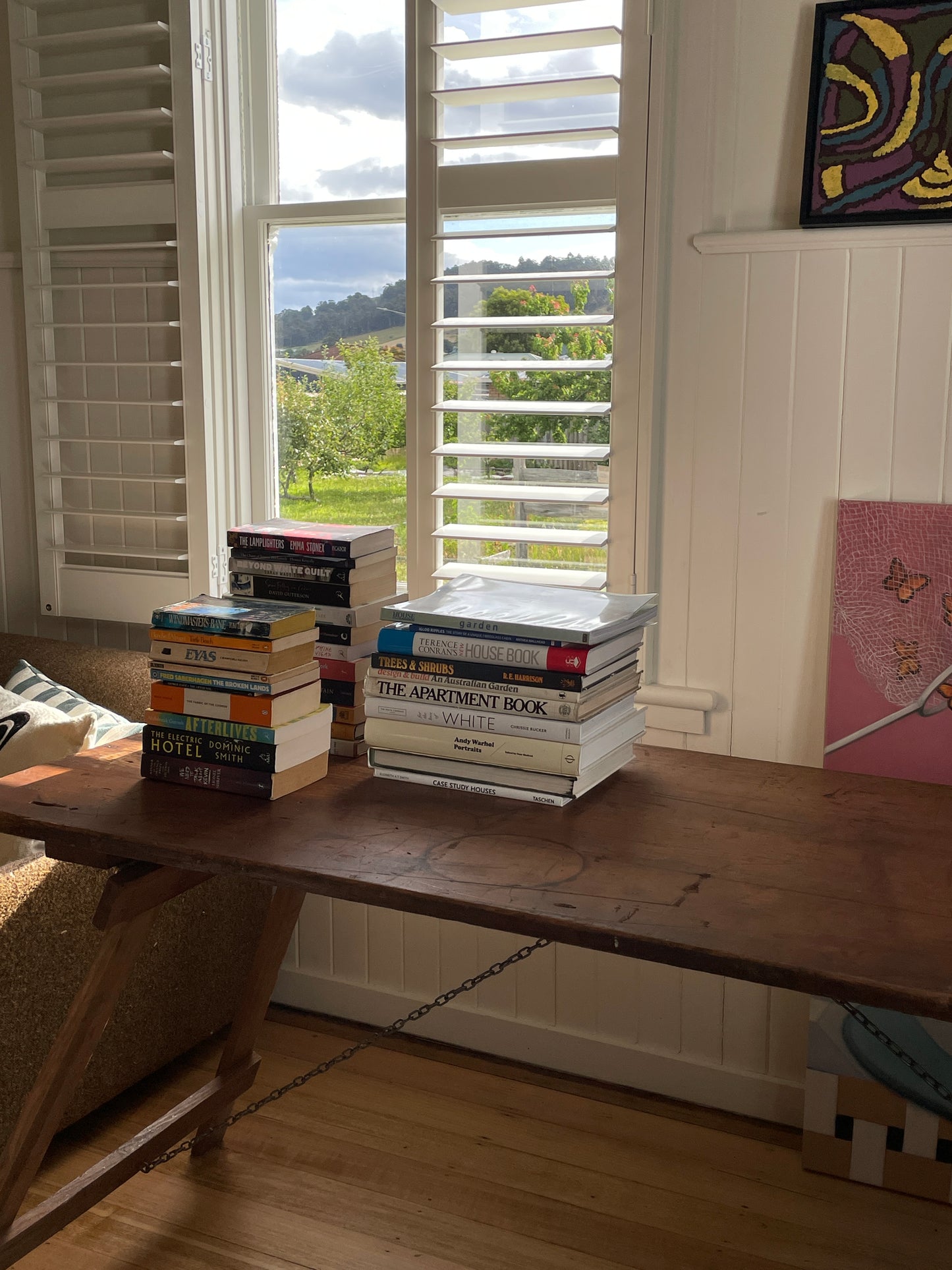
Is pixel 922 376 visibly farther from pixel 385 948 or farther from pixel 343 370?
pixel 385 948

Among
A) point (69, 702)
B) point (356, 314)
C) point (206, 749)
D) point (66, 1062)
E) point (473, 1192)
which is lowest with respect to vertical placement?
point (473, 1192)

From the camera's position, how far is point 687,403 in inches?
80.5

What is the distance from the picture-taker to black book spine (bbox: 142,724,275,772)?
4.83ft

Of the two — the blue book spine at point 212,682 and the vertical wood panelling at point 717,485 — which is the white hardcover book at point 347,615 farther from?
the vertical wood panelling at point 717,485

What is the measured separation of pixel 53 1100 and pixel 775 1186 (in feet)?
4.08

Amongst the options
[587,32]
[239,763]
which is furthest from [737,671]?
[587,32]

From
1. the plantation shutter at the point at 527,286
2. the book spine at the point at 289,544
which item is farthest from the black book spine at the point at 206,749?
the plantation shutter at the point at 527,286

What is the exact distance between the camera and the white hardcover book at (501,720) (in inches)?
56.8

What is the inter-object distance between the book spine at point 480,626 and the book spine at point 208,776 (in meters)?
0.28

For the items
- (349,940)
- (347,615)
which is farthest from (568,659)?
(349,940)

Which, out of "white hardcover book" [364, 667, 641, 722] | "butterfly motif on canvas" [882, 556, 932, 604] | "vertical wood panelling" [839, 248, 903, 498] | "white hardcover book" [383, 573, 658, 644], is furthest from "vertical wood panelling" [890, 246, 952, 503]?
"white hardcover book" [364, 667, 641, 722]

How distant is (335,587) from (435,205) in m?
0.91

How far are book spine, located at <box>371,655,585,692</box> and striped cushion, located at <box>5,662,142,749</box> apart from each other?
71 centimetres

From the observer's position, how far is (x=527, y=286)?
214 cm
